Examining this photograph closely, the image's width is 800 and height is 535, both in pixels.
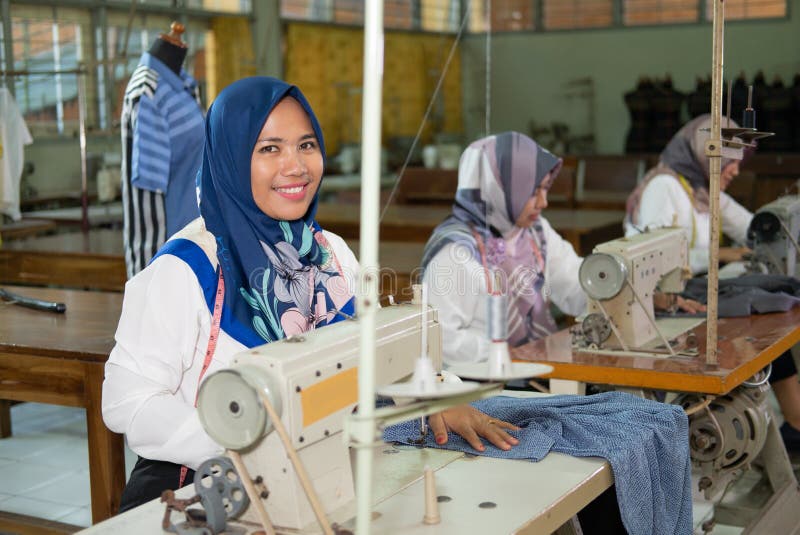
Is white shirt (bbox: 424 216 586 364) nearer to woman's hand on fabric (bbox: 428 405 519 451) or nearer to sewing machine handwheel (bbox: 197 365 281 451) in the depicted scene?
woman's hand on fabric (bbox: 428 405 519 451)

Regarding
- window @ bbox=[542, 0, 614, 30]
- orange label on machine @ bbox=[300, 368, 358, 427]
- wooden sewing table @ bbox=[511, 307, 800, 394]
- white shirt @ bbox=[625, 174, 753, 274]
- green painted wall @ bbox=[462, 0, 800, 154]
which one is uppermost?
window @ bbox=[542, 0, 614, 30]

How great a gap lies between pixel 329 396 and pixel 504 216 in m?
1.81

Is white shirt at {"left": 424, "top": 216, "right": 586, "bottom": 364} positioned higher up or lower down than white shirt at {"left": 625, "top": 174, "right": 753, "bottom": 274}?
lower down

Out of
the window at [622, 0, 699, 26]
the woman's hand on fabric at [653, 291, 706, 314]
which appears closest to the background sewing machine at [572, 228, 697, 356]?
the woman's hand on fabric at [653, 291, 706, 314]

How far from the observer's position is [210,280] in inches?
70.3

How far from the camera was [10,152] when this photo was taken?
214 inches

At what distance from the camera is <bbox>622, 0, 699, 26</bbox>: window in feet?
35.4

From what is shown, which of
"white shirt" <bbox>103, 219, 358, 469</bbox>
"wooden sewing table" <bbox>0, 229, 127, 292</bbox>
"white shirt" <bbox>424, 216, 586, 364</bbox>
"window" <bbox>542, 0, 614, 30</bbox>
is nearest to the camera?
"white shirt" <bbox>103, 219, 358, 469</bbox>

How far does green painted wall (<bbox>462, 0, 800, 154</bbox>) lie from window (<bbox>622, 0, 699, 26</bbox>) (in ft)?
0.41

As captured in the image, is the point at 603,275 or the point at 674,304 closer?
the point at 603,275

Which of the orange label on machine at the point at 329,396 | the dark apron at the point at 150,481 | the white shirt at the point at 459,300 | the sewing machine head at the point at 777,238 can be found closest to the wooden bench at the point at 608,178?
the sewing machine head at the point at 777,238

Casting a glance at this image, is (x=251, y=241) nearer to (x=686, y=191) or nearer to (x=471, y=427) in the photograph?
(x=471, y=427)

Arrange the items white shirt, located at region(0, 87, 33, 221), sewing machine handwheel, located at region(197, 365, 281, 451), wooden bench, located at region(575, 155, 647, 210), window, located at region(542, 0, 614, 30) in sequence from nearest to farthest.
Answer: sewing machine handwheel, located at region(197, 365, 281, 451) < white shirt, located at region(0, 87, 33, 221) < wooden bench, located at region(575, 155, 647, 210) < window, located at region(542, 0, 614, 30)

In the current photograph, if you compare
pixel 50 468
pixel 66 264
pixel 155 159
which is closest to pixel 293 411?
pixel 155 159
